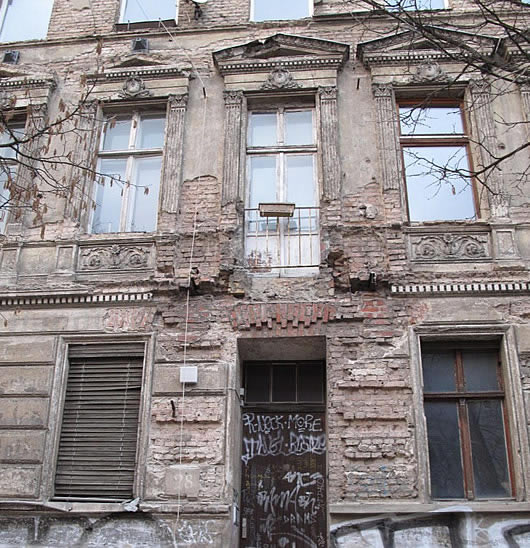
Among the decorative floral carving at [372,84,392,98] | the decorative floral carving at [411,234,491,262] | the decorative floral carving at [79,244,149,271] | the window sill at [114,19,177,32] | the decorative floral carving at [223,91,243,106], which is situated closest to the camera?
the decorative floral carving at [411,234,491,262]

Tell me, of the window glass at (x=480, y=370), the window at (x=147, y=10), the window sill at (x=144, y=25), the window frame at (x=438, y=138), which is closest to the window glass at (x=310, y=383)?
the window glass at (x=480, y=370)

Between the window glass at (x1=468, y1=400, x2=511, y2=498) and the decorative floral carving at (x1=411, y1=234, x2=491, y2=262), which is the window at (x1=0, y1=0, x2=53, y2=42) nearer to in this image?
the decorative floral carving at (x1=411, y1=234, x2=491, y2=262)

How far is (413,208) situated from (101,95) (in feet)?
14.4

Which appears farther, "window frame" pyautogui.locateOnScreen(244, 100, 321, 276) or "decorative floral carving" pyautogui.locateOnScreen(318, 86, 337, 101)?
"decorative floral carving" pyautogui.locateOnScreen(318, 86, 337, 101)

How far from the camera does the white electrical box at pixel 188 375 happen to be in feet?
23.6

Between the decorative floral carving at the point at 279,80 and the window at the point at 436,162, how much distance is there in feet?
4.84

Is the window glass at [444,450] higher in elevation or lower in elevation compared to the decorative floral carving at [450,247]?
lower

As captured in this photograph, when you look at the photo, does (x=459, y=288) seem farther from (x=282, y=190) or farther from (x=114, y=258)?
(x=114, y=258)

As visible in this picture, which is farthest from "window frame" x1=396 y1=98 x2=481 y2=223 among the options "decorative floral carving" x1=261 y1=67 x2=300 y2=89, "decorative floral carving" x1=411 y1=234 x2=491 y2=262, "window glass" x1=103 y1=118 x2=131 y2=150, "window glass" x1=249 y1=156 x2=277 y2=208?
"window glass" x1=103 y1=118 x2=131 y2=150

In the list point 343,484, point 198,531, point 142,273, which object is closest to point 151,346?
point 142,273

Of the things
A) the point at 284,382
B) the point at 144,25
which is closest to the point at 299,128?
the point at 144,25

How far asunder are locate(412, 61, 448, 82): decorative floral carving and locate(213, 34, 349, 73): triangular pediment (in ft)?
3.18

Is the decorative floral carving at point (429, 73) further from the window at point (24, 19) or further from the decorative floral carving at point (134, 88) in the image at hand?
the window at point (24, 19)

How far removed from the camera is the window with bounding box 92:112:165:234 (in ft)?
28.0
